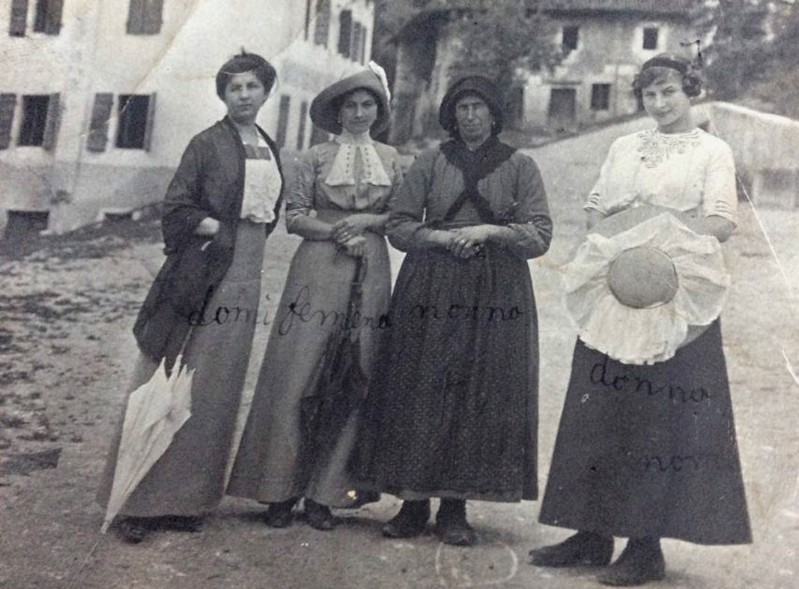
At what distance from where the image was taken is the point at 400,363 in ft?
8.35

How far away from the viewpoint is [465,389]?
250cm

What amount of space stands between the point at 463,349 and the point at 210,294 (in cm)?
75

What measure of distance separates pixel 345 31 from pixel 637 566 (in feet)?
5.63

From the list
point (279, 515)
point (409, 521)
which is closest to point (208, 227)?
point (279, 515)

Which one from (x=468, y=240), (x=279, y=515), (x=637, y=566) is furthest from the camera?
(x=279, y=515)

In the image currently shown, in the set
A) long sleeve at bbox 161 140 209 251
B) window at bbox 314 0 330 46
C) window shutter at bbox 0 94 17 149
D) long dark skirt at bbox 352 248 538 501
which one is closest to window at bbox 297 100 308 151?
window at bbox 314 0 330 46

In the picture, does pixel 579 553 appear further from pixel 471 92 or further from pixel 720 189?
pixel 471 92

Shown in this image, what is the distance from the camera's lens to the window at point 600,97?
8.58ft

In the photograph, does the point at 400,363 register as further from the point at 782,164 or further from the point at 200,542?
the point at 782,164

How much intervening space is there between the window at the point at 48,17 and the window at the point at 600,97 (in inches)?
64.2

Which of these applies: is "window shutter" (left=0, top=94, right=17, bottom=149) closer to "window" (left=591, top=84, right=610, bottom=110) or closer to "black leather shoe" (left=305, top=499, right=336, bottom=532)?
"black leather shoe" (left=305, top=499, right=336, bottom=532)

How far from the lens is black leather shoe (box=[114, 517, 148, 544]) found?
8.20 ft

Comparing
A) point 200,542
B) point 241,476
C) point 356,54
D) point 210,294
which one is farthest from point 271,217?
point 200,542

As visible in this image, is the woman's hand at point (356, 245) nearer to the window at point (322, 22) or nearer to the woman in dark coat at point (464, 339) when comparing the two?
the woman in dark coat at point (464, 339)
